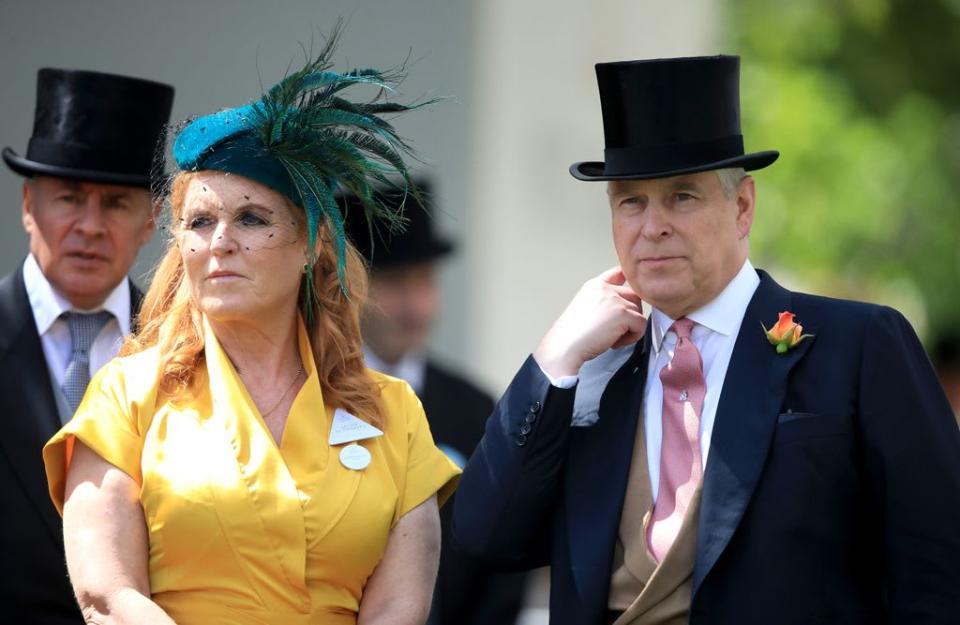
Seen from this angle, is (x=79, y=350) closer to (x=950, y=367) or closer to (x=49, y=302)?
(x=49, y=302)

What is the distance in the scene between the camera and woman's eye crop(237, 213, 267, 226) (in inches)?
160

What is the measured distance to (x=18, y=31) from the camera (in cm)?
690

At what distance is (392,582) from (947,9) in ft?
56.6

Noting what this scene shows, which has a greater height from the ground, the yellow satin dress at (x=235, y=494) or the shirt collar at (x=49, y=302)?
the shirt collar at (x=49, y=302)

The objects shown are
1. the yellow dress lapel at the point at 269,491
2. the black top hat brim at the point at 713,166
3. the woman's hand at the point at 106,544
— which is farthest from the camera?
the black top hat brim at the point at 713,166

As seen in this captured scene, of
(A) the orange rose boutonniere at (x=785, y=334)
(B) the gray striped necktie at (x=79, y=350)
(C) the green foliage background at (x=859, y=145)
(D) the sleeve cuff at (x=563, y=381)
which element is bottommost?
(C) the green foliage background at (x=859, y=145)

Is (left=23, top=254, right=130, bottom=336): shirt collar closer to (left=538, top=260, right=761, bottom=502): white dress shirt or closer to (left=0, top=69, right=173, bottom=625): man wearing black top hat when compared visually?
(left=0, top=69, right=173, bottom=625): man wearing black top hat

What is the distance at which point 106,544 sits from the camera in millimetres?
3826

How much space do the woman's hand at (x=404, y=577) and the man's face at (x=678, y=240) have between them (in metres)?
0.80

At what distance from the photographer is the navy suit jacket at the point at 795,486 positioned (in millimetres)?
3799

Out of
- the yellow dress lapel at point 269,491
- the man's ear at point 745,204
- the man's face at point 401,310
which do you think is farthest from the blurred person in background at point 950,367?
the yellow dress lapel at point 269,491

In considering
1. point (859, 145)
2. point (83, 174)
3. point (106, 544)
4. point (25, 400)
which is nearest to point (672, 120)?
point (106, 544)

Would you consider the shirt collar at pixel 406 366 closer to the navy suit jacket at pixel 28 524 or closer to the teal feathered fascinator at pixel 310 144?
the navy suit jacket at pixel 28 524

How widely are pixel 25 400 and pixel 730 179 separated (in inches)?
81.1
